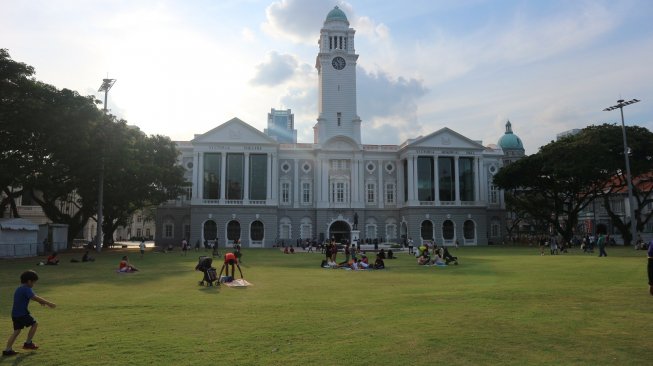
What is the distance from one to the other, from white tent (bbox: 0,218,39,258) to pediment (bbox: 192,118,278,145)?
28226 mm

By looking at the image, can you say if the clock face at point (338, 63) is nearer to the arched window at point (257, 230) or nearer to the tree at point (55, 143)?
the arched window at point (257, 230)

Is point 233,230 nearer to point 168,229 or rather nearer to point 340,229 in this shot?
point 168,229

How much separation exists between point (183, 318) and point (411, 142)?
5866 centimetres

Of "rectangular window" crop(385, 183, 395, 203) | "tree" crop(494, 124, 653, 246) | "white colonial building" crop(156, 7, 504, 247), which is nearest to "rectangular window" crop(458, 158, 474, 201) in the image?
"white colonial building" crop(156, 7, 504, 247)

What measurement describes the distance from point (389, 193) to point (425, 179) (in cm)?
551

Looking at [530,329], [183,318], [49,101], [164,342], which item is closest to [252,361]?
[164,342]

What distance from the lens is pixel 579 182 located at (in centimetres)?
5628

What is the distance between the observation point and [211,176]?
213 feet

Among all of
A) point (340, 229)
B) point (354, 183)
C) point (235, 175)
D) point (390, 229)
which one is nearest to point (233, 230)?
point (235, 175)

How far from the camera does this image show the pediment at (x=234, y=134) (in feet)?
213

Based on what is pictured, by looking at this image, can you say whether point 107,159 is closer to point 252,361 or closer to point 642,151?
point 252,361

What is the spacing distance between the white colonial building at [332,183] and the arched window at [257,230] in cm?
13

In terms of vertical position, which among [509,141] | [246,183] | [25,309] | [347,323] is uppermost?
[509,141]

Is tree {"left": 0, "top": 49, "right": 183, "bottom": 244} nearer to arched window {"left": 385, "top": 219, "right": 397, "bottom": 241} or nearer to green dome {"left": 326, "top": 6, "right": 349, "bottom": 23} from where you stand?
arched window {"left": 385, "top": 219, "right": 397, "bottom": 241}
